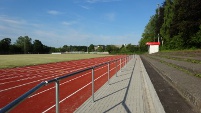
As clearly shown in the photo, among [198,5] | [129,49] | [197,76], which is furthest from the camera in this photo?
[129,49]

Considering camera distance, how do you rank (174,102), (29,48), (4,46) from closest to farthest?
(174,102), (4,46), (29,48)

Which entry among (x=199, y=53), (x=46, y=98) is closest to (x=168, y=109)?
(x=46, y=98)

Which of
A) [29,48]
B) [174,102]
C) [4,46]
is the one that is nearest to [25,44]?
→ [29,48]

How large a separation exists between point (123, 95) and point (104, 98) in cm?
80

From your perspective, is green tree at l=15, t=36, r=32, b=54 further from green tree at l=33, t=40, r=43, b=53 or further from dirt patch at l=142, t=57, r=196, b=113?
dirt patch at l=142, t=57, r=196, b=113

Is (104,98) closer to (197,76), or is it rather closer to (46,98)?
(46,98)

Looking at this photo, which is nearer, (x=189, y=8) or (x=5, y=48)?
(x=189, y=8)

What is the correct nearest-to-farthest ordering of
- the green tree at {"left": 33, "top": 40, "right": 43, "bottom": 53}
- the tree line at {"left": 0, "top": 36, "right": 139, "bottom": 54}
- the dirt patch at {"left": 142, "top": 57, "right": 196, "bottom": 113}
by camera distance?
the dirt patch at {"left": 142, "top": 57, "right": 196, "bottom": 113}
the tree line at {"left": 0, "top": 36, "right": 139, "bottom": 54}
the green tree at {"left": 33, "top": 40, "right": 43, "bottom": 53}

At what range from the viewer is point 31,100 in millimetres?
7824

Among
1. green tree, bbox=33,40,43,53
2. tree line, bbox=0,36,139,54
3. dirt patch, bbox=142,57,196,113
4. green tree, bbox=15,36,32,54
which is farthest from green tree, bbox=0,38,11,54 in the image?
dirt patch, bbox=142,57,196,113

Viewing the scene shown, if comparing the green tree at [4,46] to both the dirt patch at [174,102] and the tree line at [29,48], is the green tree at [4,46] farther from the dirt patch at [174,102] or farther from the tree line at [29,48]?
the dirt patch at [174,102]

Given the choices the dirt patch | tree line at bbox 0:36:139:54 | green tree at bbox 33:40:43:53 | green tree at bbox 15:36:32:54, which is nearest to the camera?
the dirt patch

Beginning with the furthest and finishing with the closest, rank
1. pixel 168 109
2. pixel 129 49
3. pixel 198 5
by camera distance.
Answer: pixel 129 49, pixel 198 5, pixel 168 109

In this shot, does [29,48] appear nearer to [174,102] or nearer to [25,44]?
[25,44]
